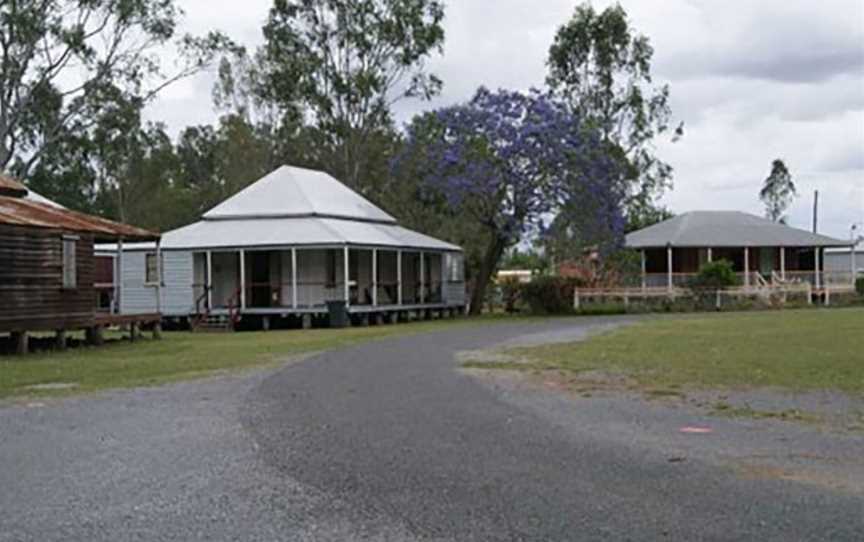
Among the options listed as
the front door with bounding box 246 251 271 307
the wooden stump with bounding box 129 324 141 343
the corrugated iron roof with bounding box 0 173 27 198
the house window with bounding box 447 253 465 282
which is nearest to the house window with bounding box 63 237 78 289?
the wooden stump with bounding box 129 324 141 343

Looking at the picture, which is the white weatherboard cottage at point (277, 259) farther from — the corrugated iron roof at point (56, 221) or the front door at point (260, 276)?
the corrugated iron roof at point (56, 221)

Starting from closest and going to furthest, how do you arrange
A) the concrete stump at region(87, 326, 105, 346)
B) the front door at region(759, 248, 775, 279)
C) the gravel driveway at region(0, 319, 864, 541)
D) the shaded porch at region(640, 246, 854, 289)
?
the gravel driveway at region(0, 319, 864, 541), the concrete stump at region(87, 326, 105, 346), the shaded porch at region(640, 246, 854, 289), the front door at region(759, 248, 775, 279)

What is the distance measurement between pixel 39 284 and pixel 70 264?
1.37 m

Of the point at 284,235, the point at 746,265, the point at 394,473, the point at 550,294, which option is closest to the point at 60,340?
the point at 284,235

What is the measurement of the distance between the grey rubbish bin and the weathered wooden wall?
30.9 feet

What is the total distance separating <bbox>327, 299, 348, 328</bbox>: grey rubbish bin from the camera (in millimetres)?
33719

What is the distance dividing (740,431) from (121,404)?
7.36m

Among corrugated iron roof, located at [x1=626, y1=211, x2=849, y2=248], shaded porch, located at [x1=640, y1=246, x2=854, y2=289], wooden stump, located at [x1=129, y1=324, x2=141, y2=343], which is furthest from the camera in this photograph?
corrugated iron roof, located at [x1=626, y1=211, x2=849, y2=248]

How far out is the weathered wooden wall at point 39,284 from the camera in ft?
74.1

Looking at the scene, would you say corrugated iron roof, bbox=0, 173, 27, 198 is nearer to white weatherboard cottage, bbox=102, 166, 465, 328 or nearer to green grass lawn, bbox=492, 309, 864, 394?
white weatherboard cottage, bbox=102, 166, 465, 328

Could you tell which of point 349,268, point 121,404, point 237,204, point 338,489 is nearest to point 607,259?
point 349,268

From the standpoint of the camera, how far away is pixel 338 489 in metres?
7.64

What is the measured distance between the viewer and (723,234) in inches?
1945

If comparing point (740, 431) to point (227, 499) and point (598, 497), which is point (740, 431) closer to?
point (598, 497)
